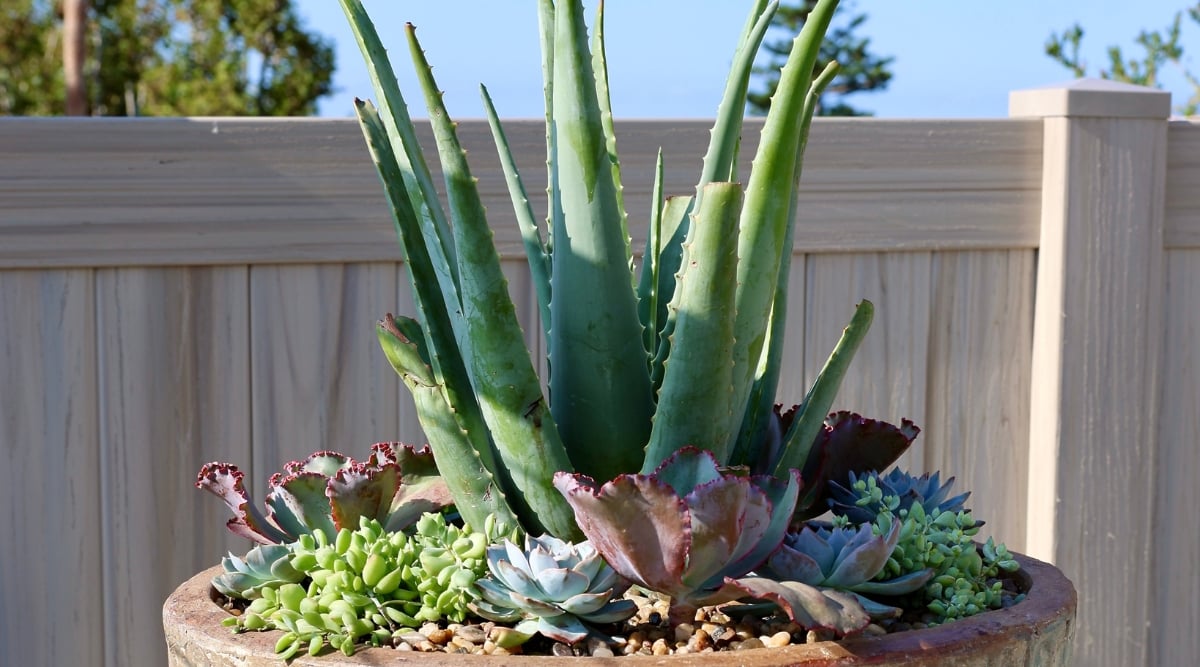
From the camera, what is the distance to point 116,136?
1701mm

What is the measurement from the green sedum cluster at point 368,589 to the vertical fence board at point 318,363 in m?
0.84

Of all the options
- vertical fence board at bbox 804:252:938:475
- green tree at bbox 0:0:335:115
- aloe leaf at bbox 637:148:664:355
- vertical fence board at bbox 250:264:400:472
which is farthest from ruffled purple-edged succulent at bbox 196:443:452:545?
green tree at bbox 0:0:335:115

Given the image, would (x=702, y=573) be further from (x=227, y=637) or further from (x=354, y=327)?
(x=354, y=327)

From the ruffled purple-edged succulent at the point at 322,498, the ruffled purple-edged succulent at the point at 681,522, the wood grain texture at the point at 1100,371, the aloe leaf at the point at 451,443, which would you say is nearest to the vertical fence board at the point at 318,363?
the ruffled purple-edged succulent at the point at 322,498

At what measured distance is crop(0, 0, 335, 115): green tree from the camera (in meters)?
12.2

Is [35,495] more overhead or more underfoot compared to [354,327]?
more underfoot

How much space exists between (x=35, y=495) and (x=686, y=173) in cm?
107

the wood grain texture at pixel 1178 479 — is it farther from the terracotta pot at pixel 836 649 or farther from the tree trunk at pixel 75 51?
the tree trunk at pixel 75 51

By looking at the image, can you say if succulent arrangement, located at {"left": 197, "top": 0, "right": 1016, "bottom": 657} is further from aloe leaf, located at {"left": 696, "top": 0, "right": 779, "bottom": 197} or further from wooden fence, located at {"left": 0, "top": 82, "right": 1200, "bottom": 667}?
wooden fence, located at {"left": 0, "top": 82, "right": 1200, "bottom": 667}

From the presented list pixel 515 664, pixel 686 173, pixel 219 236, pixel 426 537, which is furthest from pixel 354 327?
pixel 515 664

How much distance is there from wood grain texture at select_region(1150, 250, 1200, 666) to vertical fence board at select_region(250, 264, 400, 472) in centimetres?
140

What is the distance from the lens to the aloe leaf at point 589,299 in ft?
3.01

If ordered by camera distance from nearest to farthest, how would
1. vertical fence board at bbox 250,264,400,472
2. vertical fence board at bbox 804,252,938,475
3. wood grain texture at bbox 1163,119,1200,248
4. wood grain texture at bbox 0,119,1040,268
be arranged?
wood grain texture at bbox 0,119,1040,268, vertical fence board at bbox 250,264,400,472, vertical fence board at bbox 804,252,938,475, wood grain texture at bbox 1163,119,1200,248

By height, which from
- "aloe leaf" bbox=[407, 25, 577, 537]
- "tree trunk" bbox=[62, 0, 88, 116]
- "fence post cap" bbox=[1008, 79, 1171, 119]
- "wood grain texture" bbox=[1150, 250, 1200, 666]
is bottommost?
"wood grain texture" bbox=[1150, 250, 1200, 666]
